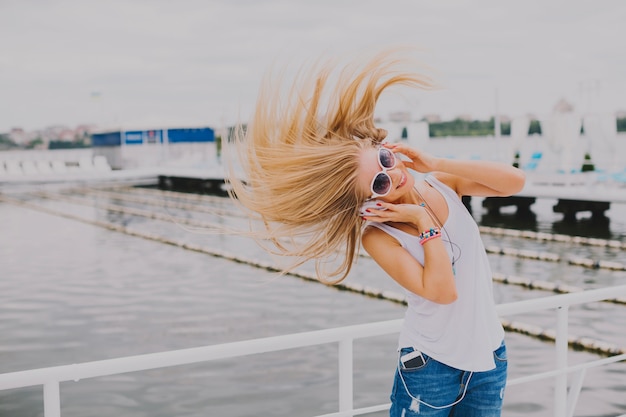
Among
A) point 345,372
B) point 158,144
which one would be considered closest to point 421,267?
point 345,372

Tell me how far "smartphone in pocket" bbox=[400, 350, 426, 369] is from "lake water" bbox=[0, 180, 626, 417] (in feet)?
3.30

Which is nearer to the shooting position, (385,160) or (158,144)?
(385,160)

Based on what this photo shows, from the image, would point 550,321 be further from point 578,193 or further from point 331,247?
point 578,193

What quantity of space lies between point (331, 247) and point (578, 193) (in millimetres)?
16316

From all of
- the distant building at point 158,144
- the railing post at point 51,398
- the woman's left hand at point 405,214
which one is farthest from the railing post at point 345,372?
the distant building at point 158,144

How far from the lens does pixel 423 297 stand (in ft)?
6.09

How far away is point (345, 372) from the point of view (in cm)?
238

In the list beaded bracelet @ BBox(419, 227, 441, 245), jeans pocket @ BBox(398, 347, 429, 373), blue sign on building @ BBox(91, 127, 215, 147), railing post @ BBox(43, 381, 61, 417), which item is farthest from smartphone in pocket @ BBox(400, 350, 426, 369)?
blue sign on building @ BBox(91, 127, 215, 147)

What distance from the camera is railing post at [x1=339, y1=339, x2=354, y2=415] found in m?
2.35

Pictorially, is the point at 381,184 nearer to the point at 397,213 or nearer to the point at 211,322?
the point at 397,213

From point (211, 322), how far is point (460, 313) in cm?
676

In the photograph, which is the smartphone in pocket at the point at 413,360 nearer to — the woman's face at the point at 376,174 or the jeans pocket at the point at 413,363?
the jeans pocket at the point at 413,363

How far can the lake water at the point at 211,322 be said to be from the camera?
5938mm

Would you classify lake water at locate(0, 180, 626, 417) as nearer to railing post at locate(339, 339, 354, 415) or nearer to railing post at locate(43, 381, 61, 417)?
railing post at locate(339, 339, 354, 415)
